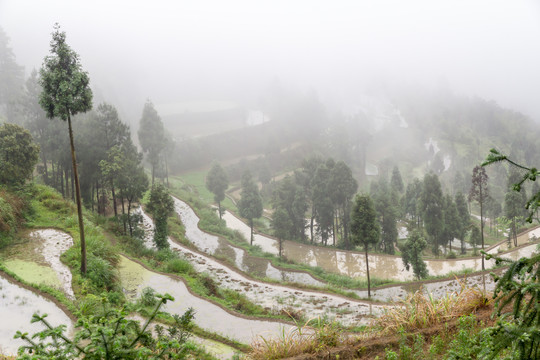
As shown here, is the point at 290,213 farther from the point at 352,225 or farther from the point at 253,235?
the point at 352,225

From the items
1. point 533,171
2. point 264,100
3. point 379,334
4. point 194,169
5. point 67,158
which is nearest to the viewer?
point 533,171

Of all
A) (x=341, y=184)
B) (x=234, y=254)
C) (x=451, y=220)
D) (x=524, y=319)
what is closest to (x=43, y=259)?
(x=524, y=319)

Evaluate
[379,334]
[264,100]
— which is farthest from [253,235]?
[264,100]

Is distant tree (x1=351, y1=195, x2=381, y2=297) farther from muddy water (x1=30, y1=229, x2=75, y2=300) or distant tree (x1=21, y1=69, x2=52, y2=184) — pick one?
distant tree (x1=21, y1=69, x2=52, y2=184)

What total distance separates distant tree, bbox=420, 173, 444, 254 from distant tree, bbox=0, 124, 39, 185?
35.3 metres

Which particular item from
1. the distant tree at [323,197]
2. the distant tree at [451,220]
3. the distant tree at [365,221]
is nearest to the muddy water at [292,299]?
the distant tree at [365,221]

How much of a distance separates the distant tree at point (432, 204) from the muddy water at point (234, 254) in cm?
1683

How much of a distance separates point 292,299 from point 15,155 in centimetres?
1876

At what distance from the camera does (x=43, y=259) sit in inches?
635

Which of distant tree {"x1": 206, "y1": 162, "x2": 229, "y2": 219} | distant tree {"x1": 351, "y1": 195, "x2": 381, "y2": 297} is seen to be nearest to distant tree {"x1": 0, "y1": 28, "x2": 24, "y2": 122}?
distant tree {"x1": 206, "y1": 162, "x2": 229, "y2": 219}

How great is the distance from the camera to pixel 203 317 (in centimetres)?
1499

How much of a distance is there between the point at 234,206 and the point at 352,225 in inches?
1519

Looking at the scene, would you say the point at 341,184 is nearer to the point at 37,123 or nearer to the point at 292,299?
the point at 292,299

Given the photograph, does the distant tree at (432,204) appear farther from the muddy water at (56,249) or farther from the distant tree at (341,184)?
the muddy water at (56,249)
